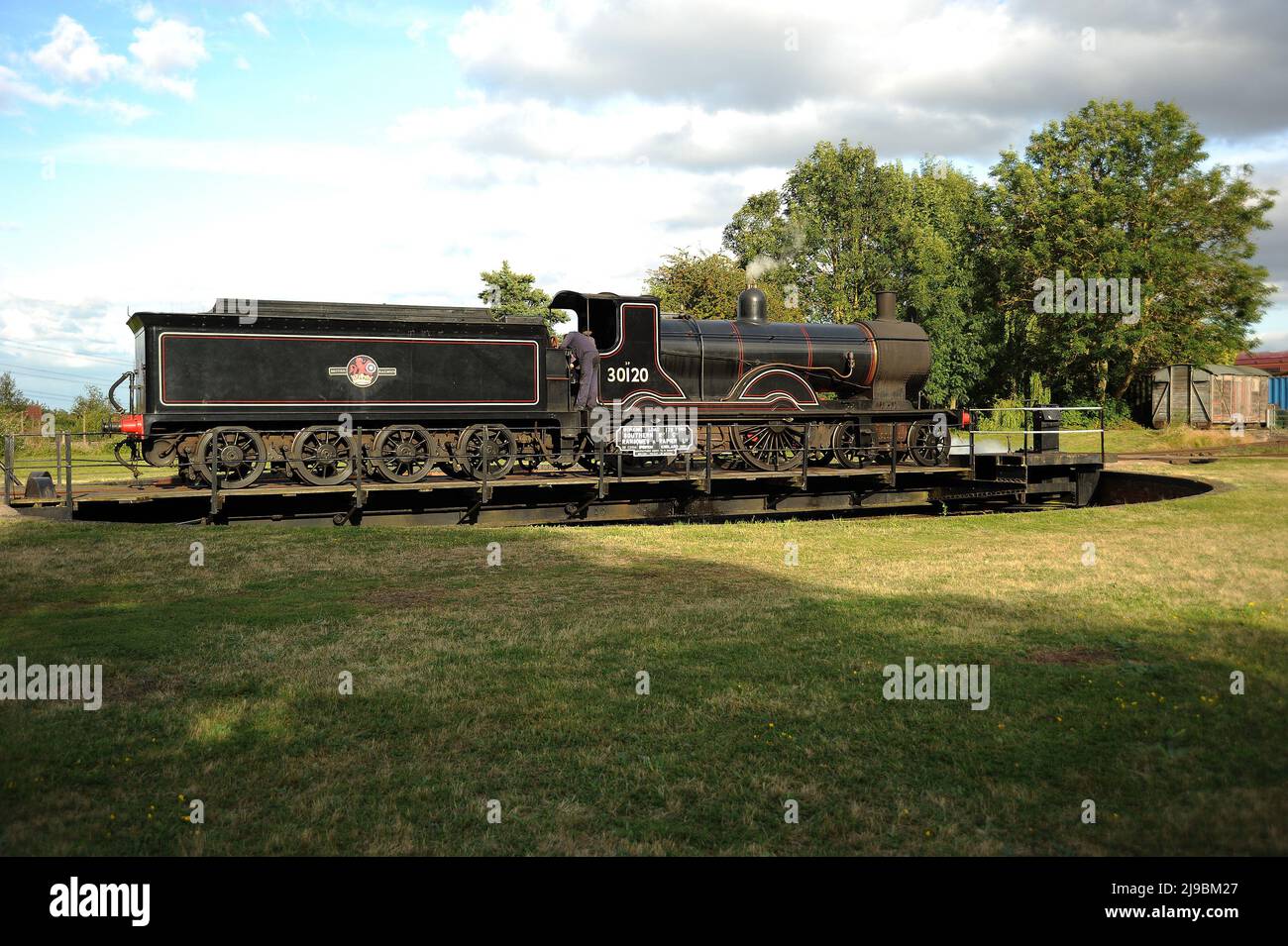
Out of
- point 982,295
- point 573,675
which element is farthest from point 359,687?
point 982,295

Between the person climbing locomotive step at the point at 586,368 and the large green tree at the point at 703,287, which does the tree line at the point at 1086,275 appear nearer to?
the large green tree at the point at 703,287

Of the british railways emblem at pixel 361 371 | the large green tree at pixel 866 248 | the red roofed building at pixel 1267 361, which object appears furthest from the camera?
the red roofed building at pixel 1267 361

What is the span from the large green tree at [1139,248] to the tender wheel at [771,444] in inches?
1003

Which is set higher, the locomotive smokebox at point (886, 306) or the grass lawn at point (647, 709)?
the locomotive smokebox at point (886, 306)

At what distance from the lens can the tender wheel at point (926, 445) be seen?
20406 mm

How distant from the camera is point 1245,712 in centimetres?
591

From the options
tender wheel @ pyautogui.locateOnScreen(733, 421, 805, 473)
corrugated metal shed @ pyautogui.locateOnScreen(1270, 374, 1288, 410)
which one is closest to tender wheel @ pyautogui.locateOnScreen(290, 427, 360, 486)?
tender wheel @ pyautogui.locateOnScreen(733, 421, 805, 473)

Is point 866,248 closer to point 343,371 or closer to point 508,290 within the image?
point 508,290

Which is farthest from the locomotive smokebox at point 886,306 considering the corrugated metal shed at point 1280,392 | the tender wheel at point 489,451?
the corrugated metal shed at point 1280,392

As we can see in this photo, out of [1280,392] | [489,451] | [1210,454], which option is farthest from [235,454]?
[1280,392]

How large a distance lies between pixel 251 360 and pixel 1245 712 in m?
14.0

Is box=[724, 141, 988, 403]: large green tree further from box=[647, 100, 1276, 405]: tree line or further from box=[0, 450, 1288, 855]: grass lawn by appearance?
box=[0, 450, 1288, 855]: grass lawn

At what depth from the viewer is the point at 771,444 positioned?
1908cm
